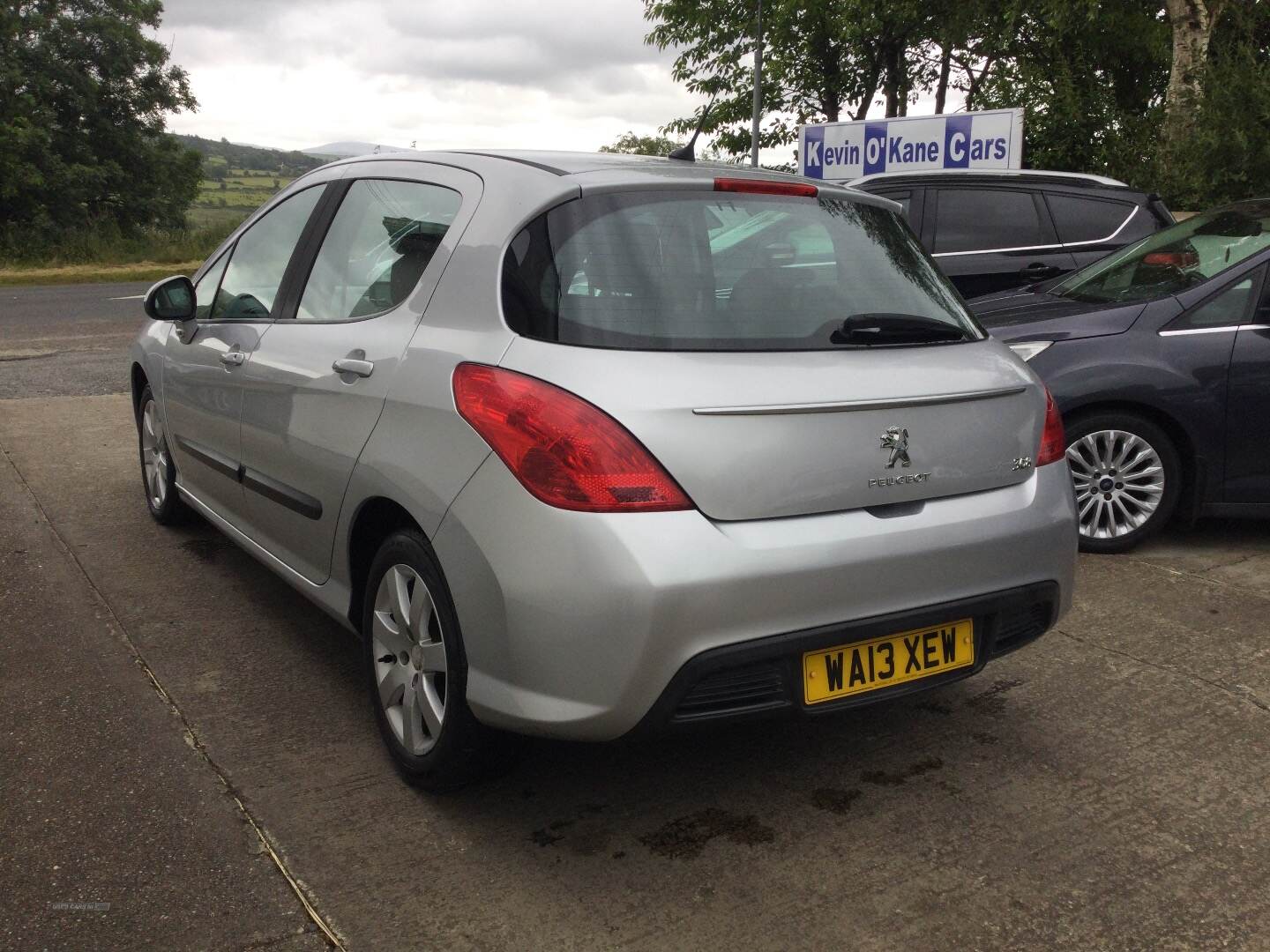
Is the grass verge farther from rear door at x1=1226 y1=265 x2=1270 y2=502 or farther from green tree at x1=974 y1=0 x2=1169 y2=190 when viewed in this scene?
rear door at x1=1226 y1=265 x2=1270 y2=502

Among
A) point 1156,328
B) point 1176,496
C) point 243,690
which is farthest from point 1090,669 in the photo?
point 243,690

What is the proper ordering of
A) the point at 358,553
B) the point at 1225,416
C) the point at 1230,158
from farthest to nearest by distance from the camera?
the point at 1230,158
the point at 1225,416
the point at 358,553

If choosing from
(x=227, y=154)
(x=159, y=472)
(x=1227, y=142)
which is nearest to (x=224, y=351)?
(x=159, y=472)

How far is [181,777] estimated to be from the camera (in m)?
3.18

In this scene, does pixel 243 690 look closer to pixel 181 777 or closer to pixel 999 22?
pixel 181 777

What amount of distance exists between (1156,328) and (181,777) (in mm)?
4315

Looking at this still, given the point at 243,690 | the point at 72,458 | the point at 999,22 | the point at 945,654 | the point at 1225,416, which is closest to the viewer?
the point at 945,654

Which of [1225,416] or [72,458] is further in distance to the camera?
[72,458]

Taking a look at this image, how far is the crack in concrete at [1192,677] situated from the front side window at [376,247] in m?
2.59

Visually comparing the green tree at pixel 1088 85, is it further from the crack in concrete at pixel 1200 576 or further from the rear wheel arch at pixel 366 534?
the rear wheel arch at pixel 366 534

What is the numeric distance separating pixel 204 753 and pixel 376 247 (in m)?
1.51

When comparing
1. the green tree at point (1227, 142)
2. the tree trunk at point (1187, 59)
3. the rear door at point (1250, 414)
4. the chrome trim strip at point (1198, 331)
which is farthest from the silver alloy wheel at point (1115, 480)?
the tree trunk at point (1187, 59)

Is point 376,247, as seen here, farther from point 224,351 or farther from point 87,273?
point 87,273

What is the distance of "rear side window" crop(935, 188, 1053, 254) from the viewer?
28.3 feet
